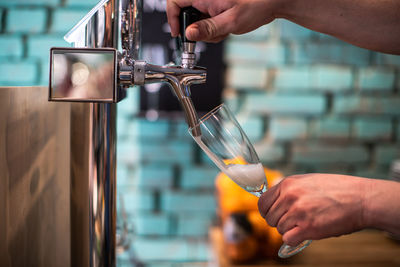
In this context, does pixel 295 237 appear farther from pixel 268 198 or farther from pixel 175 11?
pixel 175 11

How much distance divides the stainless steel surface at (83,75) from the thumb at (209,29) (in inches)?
4.6

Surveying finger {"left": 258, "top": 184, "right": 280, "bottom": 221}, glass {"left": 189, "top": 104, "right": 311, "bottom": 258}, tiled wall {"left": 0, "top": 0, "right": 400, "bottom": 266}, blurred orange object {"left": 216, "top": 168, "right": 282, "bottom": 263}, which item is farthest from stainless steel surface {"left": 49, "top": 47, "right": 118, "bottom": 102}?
tiled wall {"left": 0, "top": 0, "right": 400, "bottom": 266}

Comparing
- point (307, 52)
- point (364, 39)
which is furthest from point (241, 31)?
point (307, 52)

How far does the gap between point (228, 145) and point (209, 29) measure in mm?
161

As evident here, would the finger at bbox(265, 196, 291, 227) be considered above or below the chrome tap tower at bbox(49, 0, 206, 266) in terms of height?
below

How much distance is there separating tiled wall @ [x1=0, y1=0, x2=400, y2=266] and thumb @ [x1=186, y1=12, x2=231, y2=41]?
2.51 feet

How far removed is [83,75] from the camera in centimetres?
38

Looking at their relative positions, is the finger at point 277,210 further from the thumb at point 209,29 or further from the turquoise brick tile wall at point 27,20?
the turquoise brick tile wall at point 27,20

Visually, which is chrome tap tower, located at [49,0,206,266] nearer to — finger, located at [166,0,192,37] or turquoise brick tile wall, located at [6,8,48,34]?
finger, located at [166,0,192,37]

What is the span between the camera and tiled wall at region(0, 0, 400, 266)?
51.1 inches

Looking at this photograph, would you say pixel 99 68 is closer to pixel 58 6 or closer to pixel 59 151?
pixel 59 151

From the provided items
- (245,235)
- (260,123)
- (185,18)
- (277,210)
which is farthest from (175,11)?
(260,123)

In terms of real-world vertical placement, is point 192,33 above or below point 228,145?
above

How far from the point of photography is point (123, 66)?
394 millimetres
